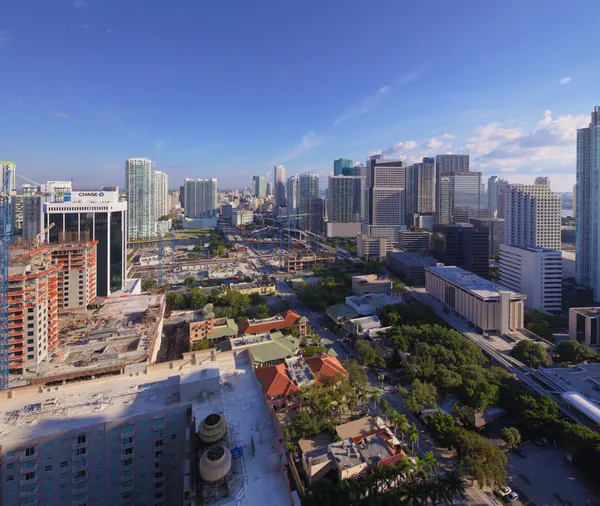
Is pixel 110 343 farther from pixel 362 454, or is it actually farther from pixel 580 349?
pixel 580 349

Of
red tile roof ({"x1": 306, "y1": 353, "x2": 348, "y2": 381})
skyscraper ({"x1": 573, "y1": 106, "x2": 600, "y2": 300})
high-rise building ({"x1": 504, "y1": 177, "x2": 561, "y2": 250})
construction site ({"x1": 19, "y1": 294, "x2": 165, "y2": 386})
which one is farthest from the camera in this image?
high-rise building ({"x1": 504, "y1": 177, "x2": 561, "y2": 250})

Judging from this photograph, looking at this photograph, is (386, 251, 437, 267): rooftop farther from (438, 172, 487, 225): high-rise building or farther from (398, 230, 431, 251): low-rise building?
(438, 172, 487, 225): high-rise building

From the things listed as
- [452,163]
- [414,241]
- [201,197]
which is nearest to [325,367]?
[414,241]

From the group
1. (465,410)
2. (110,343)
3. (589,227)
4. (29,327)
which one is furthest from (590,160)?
(29,327)

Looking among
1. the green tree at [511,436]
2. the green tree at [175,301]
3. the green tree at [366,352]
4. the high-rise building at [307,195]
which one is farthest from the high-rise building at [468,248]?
the high-rise building at [307,195]

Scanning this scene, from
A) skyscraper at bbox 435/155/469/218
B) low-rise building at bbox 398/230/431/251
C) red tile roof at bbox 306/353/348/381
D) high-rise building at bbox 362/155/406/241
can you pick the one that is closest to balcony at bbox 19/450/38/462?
red tile roof at bbox 306/353/348/381

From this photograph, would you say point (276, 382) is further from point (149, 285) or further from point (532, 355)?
point (149, 285)
